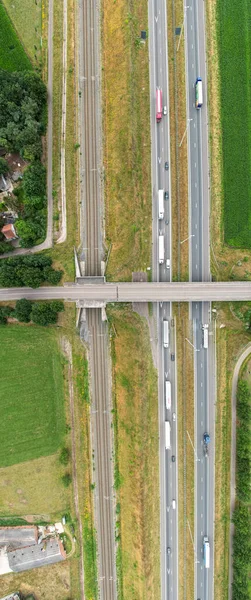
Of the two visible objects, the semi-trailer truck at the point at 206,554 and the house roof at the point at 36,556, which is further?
the house roof at the point at 36,556

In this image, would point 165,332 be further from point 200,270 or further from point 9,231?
point 9,231

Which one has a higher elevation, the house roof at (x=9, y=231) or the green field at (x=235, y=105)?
the green field at (x=235, y=105)

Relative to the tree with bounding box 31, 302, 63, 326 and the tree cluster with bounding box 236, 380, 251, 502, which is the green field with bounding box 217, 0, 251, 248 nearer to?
the tree cluster with bounding box 236, 380, 251, 502

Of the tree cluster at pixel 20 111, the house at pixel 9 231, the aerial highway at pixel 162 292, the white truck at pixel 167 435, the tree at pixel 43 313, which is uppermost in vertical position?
the tree cluster at pixel 20 111

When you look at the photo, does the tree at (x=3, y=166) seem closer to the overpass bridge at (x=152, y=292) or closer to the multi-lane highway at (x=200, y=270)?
the overpass bridge at (x=152, y=292)

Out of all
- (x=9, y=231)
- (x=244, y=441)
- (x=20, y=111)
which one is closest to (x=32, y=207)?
(x=9, y=231)

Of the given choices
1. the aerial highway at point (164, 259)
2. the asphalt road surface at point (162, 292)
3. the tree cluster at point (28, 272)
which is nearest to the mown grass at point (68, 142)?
the tree cluster at point (28, 272)
